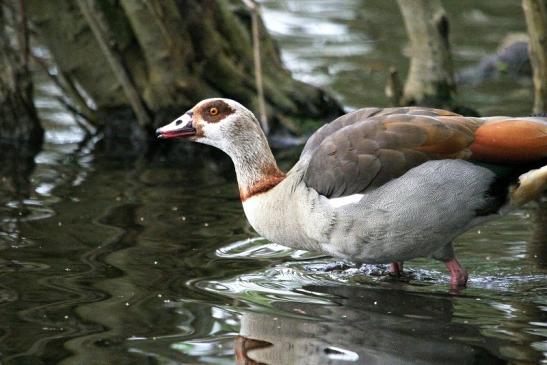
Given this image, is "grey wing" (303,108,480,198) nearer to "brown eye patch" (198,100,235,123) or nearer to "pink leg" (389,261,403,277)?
"pink leg" (389,261,403,277)

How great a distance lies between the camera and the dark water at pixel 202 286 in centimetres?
586

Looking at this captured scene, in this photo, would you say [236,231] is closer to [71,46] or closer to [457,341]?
[457,341]

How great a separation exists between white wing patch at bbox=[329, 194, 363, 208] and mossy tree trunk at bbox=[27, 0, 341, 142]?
4.26 meters

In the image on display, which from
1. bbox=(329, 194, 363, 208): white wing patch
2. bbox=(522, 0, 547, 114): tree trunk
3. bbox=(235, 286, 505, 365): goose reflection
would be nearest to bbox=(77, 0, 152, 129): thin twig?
bbox=(522, 0, 547, 114): tree trunk

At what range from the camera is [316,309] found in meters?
6.51

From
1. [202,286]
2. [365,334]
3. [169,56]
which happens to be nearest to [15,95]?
[169,56]

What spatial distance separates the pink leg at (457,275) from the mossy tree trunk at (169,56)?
14.7ft

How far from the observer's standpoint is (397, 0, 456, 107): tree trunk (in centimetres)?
1043

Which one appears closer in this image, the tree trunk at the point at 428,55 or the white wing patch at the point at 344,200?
the white wing patch at the point at 344,200

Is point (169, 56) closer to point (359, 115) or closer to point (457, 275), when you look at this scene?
point (359, 115)

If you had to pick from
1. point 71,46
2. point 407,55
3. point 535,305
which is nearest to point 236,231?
point 535,305

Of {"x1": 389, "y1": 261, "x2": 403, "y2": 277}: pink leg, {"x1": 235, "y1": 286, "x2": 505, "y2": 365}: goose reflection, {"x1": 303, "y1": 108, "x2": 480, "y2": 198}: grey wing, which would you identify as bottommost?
{"x1": 235, "y1": 286, "x2": 505, "y2": 365}: goose reflection

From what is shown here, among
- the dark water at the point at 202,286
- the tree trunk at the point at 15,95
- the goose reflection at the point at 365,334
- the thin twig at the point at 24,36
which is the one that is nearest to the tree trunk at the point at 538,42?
the dark water at the point at 202,286

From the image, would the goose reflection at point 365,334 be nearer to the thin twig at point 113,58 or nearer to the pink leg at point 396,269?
the pink leg at point 396,269
